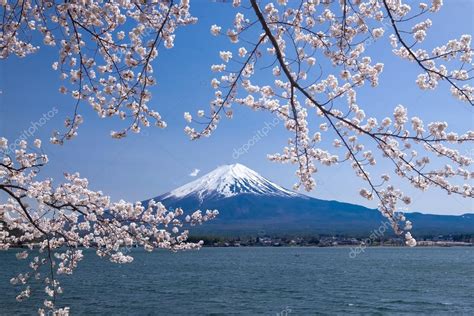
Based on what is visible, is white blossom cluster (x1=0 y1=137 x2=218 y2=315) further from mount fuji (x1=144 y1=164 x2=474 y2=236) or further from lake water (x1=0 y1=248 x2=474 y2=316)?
mount fuji (x1=144 y1=164 x2=474 y2=236)

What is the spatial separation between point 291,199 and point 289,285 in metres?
Result: 142

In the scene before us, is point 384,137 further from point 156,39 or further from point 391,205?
point 156,39

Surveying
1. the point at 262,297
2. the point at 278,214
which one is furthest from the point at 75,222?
the point at 278,214

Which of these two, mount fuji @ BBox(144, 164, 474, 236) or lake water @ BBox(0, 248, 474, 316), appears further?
mount fuji @ BBox(144, 164, 474, 236)

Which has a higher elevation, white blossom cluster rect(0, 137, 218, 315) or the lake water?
white blossom cluster rect(0, 137, 218, 315)

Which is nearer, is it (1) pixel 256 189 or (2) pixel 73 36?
(2) pixel 73 36


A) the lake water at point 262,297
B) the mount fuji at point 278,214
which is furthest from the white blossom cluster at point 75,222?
the mount fuji at point 278,214

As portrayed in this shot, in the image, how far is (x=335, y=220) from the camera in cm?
15162

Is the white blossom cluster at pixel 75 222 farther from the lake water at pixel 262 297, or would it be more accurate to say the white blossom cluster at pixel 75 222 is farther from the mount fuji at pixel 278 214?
the mount fuji at pixel 278 214

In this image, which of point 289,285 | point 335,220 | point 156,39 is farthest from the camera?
point 335,220

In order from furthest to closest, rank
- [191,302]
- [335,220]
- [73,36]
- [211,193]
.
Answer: [211,193] < [335,220] < [191,302] < [73,36]

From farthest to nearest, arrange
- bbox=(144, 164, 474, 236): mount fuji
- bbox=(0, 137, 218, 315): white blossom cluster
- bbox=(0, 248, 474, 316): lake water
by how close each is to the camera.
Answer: bbox=(144, 164, 474, 236): mount fuji
bbox=(0, 248, 474, 316): lake water
bbox=(0, 137, 218, 315): white blossom cluster

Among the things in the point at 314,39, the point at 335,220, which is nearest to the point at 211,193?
the point at 335,220

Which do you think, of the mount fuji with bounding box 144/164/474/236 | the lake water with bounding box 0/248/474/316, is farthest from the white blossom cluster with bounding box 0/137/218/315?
the mount fuji with bounding box 144/164/474/236
